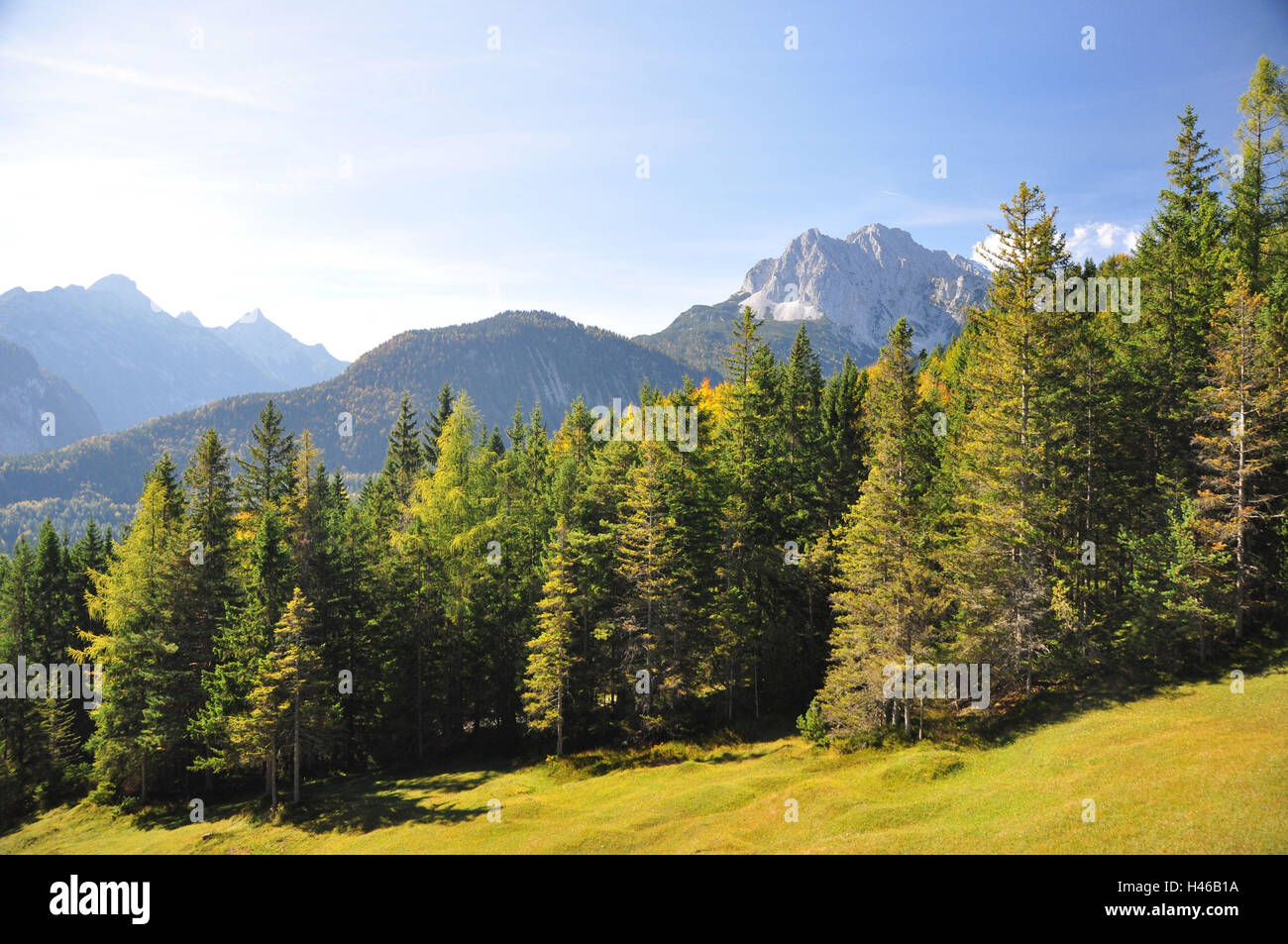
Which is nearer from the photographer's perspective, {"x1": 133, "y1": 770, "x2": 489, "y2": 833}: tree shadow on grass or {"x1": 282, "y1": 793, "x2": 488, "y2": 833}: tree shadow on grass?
{"x1": 282, "y1": 793, "x2": 488, "y2": 833}: tree shadow on grass

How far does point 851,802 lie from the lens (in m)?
25.5

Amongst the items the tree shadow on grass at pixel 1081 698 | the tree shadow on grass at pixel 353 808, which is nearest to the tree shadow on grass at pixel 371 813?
the tree shadow on grass at pixel 353 808

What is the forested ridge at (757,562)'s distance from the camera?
3008cm

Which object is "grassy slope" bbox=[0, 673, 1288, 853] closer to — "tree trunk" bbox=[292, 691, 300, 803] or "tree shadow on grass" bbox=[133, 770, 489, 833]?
"tree shadow on grass" bbox=[133, 770, 489, 833]

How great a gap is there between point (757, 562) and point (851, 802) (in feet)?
56.7

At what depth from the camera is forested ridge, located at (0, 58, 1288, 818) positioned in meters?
30.1

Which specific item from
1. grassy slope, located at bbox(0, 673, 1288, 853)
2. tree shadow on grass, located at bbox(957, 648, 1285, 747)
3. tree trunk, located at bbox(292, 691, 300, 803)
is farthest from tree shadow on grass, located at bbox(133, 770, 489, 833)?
tree shadow on grass, located at bbox(957, 648, 1285, 747)

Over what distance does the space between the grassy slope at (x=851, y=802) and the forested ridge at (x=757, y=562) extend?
3.22m

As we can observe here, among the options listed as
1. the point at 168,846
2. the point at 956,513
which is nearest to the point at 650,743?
the point at 956,513

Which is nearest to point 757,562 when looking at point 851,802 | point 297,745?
point 851,802

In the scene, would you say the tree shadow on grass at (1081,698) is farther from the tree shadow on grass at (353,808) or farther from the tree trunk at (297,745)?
the tree trunk at (297,745)

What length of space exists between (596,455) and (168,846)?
Answer: 3148 cm

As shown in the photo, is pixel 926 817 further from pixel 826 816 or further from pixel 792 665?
pixel 792 665

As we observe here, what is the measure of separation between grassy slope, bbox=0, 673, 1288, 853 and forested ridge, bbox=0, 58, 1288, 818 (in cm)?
322
